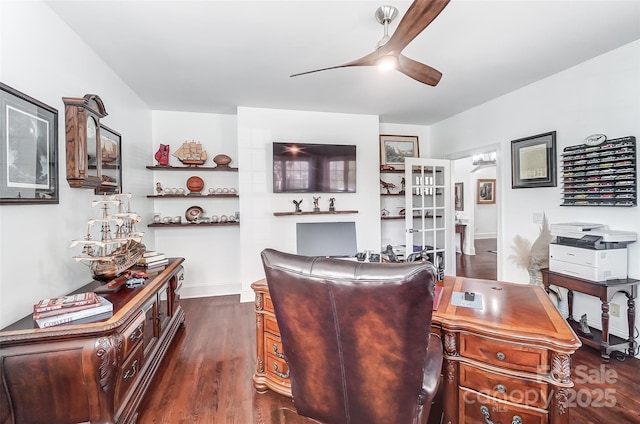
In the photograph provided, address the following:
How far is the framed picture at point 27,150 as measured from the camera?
56.1 inches

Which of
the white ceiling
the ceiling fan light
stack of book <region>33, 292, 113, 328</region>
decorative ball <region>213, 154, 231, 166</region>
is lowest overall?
stack of book <region>33, 292, 113, 328</region>

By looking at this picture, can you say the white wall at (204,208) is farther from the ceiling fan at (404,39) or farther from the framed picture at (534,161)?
the framed picture at (534,161)

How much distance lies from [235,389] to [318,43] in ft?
8.88

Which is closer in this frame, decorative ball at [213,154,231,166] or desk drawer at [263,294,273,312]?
desk drawer at [263,294,273,312]

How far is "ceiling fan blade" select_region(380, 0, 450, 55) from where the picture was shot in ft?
4.46

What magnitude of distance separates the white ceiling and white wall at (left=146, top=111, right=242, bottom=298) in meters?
0.60

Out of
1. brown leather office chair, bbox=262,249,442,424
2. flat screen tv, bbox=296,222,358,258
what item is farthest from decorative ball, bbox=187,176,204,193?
brown leather office chair, bbox=262,249,442,424

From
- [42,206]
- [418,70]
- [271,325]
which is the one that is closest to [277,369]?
[271,325]

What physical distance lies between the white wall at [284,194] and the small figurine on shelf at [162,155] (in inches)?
39.2

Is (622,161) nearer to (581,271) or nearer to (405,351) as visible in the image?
(581,271)

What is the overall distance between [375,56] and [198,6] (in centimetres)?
119

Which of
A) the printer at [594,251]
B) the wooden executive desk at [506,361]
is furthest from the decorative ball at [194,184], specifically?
the printer at [594,251]

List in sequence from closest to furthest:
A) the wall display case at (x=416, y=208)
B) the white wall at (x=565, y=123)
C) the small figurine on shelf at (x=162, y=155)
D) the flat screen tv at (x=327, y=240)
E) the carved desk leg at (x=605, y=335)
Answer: the carved desk leg at (x=605, y=335)
the white wall at (x=565, y=123)
the flat screen tv at (x=327, y=240)
the small figurine on shelf at (x=162, y=155)
the wall display case at (x=416, y=208)

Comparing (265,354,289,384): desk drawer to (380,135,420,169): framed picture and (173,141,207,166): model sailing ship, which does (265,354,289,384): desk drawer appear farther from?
(380,135,420,169): framed picture
